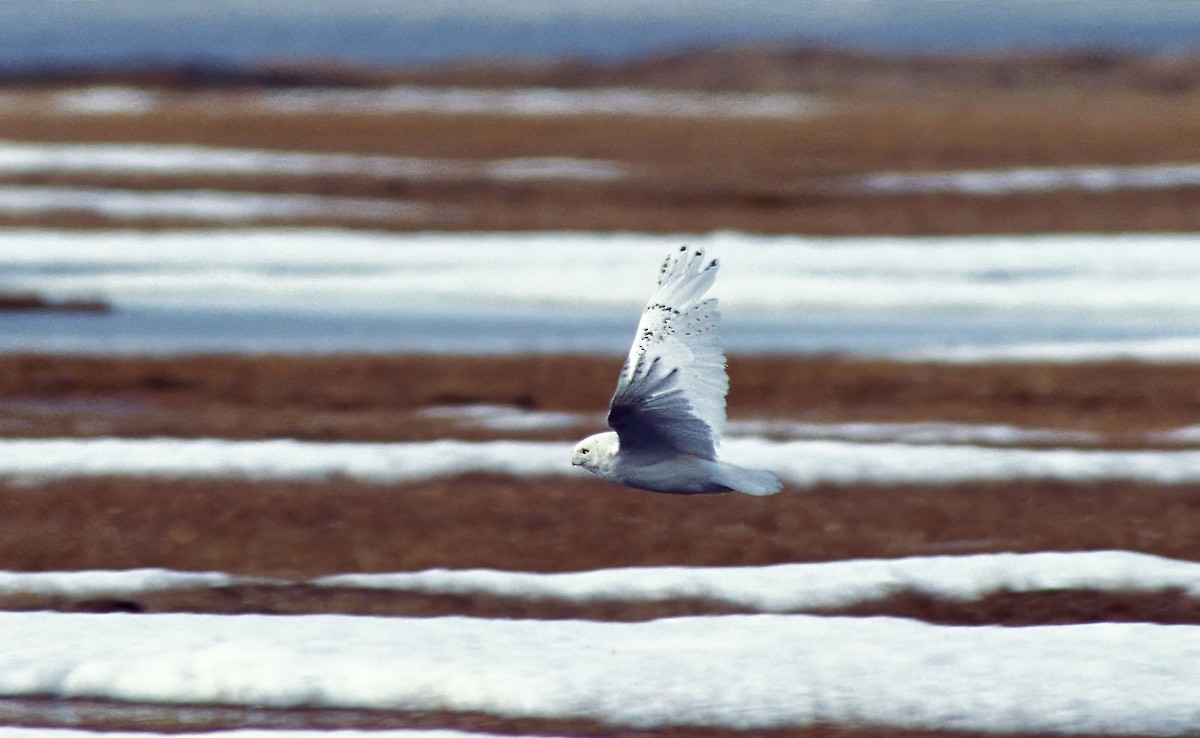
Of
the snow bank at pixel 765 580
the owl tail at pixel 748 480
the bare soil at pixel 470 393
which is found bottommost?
the snow bank at pixel 765 580

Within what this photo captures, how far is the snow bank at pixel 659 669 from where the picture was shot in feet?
22.8

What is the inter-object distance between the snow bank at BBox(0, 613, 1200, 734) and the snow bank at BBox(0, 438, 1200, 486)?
8.79ft

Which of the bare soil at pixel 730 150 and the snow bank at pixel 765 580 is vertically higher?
the bare soil at pixel 730 150

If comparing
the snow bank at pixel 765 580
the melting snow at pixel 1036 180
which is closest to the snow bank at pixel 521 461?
the snow bank at pixel 765 580

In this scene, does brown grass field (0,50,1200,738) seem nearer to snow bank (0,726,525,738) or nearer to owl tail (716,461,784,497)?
snow bank (0,726,525,738)

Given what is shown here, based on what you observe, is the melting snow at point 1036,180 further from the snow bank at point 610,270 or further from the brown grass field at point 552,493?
the snow bank at point 610,270

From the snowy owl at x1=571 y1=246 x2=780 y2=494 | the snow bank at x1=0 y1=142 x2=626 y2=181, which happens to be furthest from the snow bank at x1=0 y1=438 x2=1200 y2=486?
the snow bank at x1=0 y1=142 x2=626 y2=181

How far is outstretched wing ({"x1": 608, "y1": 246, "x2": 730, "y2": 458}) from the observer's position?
6645 millimetres

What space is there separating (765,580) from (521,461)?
8.57 feet

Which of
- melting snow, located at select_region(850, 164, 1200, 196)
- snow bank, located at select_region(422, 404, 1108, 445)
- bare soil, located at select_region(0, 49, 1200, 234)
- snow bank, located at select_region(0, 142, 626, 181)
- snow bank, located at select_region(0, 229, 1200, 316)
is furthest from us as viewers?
snow bank, located at select_region(0, 142, 626, 181)

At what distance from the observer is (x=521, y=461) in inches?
422

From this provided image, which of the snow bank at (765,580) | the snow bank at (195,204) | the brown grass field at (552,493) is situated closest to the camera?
the brown grass field at (552,493)

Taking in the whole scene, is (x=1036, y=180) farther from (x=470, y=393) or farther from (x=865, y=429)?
(x=865, y=429)

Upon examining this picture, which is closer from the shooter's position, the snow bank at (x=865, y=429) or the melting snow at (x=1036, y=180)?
the snow bank at (x=865, y=429)
